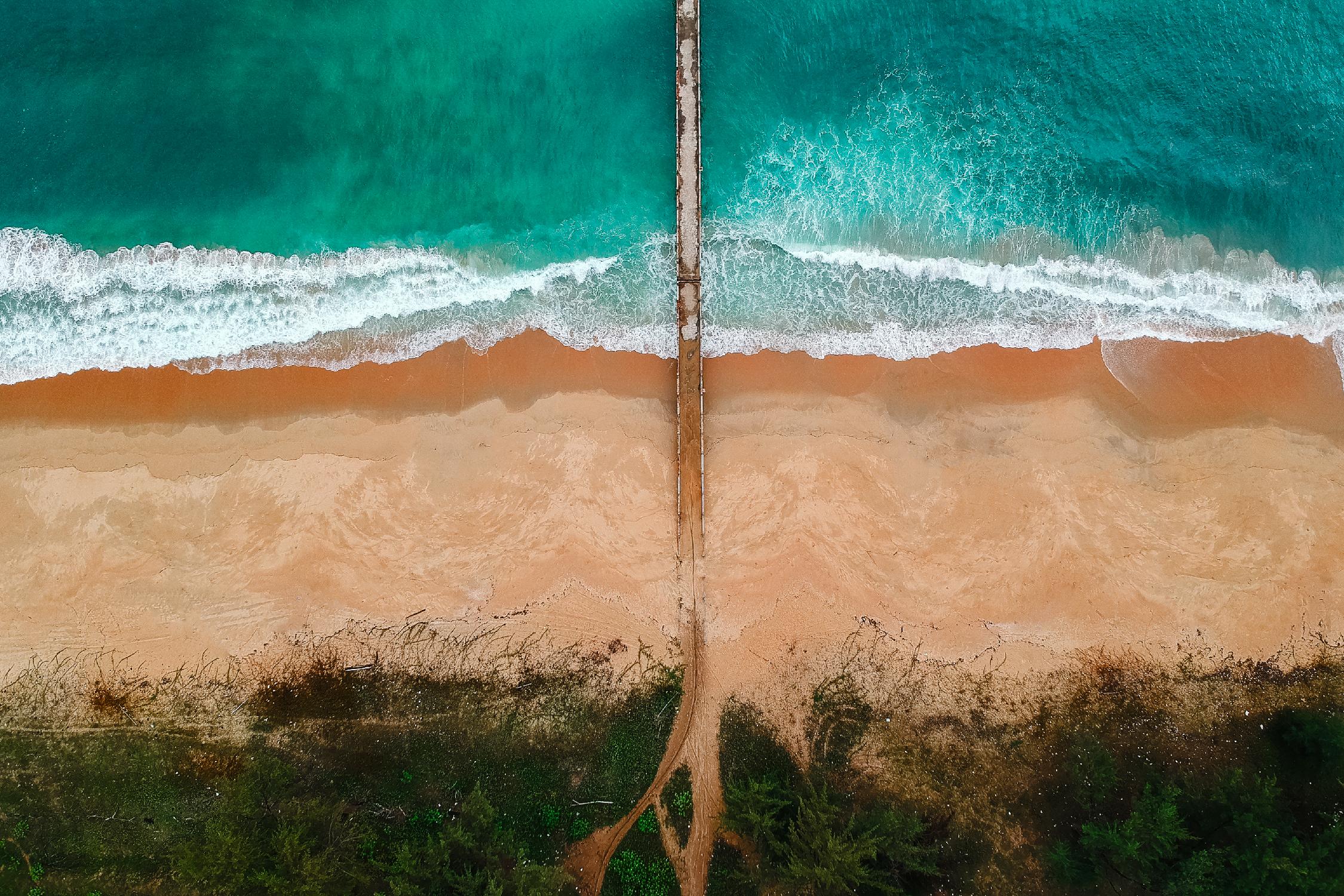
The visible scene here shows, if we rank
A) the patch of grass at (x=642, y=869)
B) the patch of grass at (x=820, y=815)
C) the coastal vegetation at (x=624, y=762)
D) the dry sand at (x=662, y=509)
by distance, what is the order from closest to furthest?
the patch of grass at (x=820, y=815), the coastal vegetation at (x=624, y=762), the patch of grass at (x=642, y=869), the dry sand at (x=662, y=509)

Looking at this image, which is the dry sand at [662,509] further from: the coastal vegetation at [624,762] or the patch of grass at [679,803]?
the patch of grass at [679,803]

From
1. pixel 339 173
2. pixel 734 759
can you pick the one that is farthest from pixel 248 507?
pixel 734 759

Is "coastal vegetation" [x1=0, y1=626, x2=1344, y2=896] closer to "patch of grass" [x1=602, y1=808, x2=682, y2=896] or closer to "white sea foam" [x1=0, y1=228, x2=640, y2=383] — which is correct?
"patch of grass" [x1=602, y1=808, x2=682, y2=896]

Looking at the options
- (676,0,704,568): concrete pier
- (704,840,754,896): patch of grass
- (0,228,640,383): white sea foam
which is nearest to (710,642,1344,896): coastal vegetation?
(704,840,754,896): patch of grass

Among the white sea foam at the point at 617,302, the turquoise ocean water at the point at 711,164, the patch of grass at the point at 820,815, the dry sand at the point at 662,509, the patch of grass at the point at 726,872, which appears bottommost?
the patch of grass at the point at 726,872

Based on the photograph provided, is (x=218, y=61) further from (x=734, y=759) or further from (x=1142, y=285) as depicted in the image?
(x=1142, y=285)

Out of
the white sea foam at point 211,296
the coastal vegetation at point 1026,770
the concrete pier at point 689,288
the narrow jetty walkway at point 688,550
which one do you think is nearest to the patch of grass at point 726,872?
the coastal vegetation at point 1026,770
